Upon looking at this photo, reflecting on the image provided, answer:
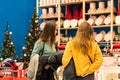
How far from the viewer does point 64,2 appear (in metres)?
10.7

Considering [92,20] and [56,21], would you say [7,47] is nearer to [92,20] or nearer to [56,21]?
[56,21]

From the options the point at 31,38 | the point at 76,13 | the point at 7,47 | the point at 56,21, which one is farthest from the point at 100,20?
the point at 7,47

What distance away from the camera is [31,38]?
10.5 meters

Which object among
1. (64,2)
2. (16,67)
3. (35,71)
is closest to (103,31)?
(64,2)

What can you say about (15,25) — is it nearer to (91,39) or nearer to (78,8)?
(78,8)

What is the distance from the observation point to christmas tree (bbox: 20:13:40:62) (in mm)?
10469

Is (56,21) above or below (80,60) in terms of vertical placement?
above

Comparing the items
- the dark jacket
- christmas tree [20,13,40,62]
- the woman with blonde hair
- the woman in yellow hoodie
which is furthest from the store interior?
the woman in yellow hoodie

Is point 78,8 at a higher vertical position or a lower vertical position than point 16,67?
higher

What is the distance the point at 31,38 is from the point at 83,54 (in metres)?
5.99

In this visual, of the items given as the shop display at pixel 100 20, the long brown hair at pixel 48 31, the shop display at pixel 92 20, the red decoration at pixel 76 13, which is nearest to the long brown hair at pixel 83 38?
the long brown hair at pixel 48 31

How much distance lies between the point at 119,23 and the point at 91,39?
473 cm

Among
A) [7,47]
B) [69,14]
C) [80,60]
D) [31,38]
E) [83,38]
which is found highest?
[69,14]

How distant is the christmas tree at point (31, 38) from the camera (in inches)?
412
